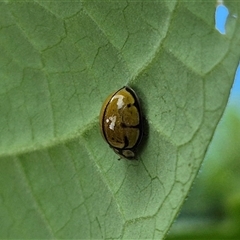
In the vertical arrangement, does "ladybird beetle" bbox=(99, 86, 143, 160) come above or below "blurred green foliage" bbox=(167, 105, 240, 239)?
above

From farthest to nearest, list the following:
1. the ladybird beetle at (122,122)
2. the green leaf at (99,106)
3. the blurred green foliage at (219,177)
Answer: the blurred green foliage at (219,177) < the ladybird beetle at (122,122) < the green leaf at (99,106)

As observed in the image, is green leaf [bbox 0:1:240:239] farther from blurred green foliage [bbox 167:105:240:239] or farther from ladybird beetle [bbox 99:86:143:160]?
blurred green foliage [bbox 167:105:240:239]

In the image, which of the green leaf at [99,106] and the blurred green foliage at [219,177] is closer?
the green leaf at [99,106]

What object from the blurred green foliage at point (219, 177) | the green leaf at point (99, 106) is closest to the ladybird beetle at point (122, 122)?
the green leaf at point (99, 106)

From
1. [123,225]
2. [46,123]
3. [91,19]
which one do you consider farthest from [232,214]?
[91,19]

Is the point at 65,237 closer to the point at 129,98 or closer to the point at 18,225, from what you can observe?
the point at 18,225

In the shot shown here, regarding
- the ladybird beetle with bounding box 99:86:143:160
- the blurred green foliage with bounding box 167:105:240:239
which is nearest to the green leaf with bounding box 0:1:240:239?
the ladybird beetle with bounding box 99:86:143:160

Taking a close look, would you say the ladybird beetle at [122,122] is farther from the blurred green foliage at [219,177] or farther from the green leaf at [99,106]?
the blurred green foliage at [219,177]
